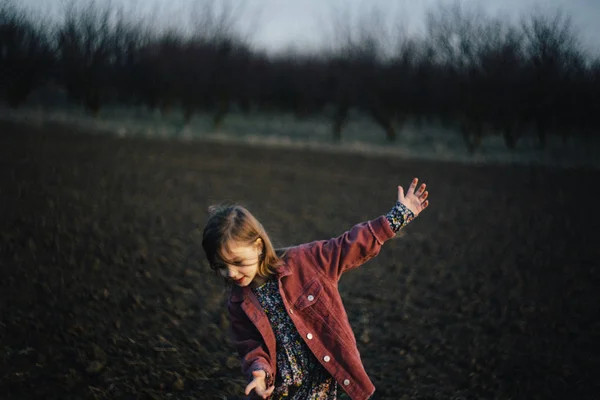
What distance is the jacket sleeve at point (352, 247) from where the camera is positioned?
116 inches

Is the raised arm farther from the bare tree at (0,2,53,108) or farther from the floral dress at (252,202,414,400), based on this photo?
the bare tree at (0,2,53,108)

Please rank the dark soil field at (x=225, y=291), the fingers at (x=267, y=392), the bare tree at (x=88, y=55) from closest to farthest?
the fingers at (x=267, y=392)
the dark soil field at (x=225, y=291)
the bare tree at (x=88, y=55)

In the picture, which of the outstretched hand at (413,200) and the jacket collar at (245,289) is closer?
the jacket collar at (245,289)

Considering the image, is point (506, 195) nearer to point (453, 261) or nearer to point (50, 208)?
point (453, 261)

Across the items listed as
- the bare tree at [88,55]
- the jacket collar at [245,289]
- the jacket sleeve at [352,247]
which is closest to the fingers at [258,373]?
the jacket collar at [245,289]

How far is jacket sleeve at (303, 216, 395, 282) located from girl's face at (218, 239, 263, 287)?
276 millimetres

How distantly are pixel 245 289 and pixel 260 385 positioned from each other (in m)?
0.42

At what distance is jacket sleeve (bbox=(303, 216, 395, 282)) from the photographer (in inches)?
116

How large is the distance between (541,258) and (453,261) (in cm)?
135

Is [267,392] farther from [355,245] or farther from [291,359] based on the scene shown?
[355,245]

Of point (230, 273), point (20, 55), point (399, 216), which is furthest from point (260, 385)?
point (20, 55)

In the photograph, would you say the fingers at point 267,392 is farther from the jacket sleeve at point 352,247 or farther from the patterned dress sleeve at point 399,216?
the patterned dress sleeve at point 399,216

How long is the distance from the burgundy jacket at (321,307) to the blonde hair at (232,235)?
0.25ft

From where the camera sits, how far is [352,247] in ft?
9.63
